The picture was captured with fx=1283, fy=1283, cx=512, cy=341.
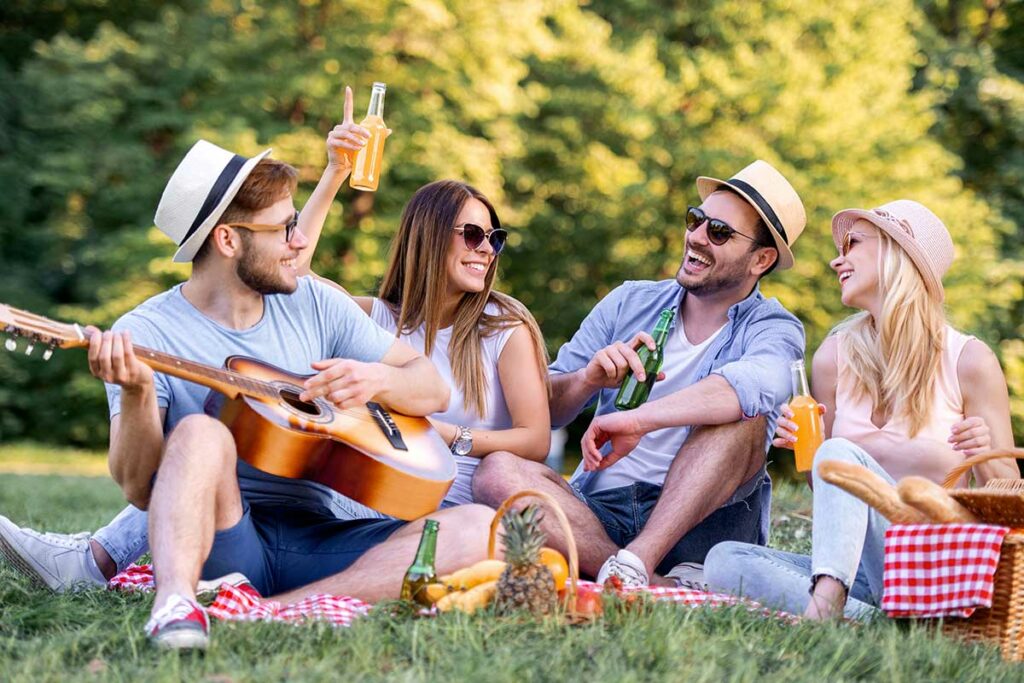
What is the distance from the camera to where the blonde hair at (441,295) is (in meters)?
4.81

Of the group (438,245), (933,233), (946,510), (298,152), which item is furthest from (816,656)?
(298,152)

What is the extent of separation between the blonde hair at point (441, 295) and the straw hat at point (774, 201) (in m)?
0.97

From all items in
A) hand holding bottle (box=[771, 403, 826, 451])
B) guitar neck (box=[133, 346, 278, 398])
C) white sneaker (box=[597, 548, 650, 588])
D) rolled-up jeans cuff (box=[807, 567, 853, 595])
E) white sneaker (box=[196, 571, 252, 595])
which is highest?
hand holding bottle (box=[771, 403, 826, 451])

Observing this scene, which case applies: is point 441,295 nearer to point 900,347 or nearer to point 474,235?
point 474,235

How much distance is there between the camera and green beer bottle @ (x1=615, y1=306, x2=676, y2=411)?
4859mm

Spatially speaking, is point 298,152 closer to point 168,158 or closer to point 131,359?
point 168,158

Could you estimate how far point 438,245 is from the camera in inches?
194

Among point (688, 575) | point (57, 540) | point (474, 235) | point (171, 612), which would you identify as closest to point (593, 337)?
point (474, 235)

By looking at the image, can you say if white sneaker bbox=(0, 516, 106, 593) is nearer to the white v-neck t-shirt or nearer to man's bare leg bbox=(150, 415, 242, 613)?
man's bare leg bbox=(150, 415, 242, 613)

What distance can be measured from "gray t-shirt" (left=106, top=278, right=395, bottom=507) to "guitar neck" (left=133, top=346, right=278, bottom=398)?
17 centimetres

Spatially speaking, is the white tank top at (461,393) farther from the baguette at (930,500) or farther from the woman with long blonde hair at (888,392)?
the baguette at (930,500)

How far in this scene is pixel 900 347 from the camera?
4.29 meters

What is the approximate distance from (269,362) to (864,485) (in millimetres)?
1872

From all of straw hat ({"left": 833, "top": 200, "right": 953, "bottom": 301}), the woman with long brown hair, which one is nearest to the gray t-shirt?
the woman with long brown hair
